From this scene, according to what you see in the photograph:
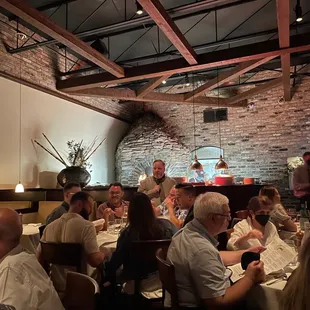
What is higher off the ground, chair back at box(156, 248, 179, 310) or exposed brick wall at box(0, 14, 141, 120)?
exposed brick wall at box(0, 14, 141, 120)

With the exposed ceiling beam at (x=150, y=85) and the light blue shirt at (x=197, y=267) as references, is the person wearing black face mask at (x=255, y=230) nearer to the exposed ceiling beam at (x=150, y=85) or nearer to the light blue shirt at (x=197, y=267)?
the light blue shirt at (x=197, y=267)

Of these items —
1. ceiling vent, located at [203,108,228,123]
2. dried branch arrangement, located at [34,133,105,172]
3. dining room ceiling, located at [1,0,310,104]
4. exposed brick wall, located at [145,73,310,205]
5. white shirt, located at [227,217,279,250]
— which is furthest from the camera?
ceiling vent, located at [203,108,228,123]

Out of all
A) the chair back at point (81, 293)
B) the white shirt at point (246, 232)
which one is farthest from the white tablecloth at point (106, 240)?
the chair back at point (81, 293)

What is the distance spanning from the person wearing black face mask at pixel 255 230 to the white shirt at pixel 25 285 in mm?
1468

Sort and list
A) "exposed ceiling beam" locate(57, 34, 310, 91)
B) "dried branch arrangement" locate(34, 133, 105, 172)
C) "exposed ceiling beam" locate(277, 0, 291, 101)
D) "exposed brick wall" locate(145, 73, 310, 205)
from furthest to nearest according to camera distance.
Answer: "exposed brick wall" locate(145, 73, 310, 205) < "dried branch arrangement" locate(34, 133, 105, 172) < "exposed ceiling beam" locate(57, 34, 310, 91) < "exposed ceiling beam" locate(277, 0, 291, 101)

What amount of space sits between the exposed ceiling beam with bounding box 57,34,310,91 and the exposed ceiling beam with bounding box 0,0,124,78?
0.65 metres

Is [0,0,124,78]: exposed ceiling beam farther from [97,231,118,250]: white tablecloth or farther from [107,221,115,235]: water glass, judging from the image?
[97,231,118,250]: white tablecloth

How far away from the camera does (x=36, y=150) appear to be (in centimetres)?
746

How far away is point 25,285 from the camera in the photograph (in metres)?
1.43

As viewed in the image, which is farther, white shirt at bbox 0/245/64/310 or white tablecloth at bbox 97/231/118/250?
white tablecloth at bbox 97/231/118/250

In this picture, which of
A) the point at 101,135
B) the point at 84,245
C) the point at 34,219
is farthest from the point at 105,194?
the point at 84,245

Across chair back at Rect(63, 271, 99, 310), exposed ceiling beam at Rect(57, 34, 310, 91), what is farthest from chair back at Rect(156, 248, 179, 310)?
exposed ceiling beam at Rect(57, 34, 310, 91)

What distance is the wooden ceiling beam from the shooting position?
383 cm

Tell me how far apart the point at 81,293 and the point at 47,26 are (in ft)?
13.0
